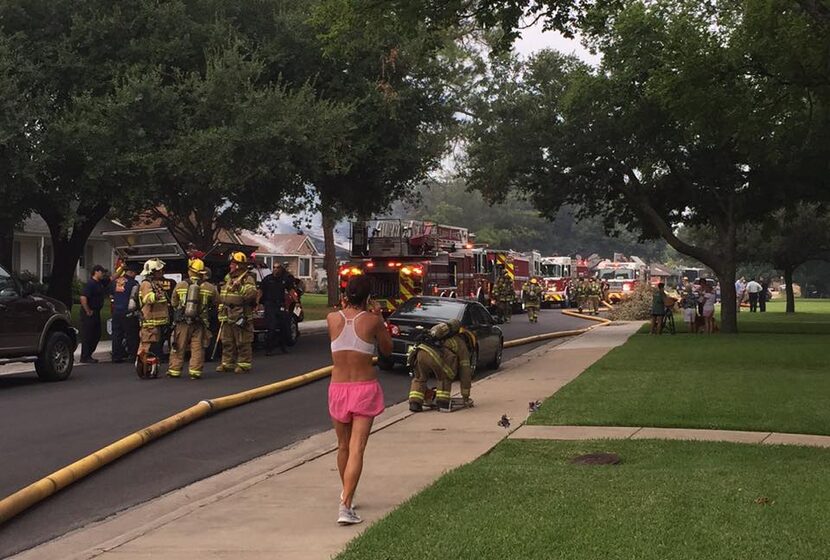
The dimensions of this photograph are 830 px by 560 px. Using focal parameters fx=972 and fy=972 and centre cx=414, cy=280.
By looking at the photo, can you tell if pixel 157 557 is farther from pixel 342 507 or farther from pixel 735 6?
pixel 735 6

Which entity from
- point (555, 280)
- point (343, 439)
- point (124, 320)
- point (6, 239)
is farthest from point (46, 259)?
point (343, 439)

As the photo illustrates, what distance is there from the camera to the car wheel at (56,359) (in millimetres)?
14547

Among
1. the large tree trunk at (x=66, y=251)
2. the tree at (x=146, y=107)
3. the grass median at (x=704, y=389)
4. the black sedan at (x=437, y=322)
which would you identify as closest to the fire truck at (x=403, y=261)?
the tree at (x=146, y=107)

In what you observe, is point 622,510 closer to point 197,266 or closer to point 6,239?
point 197,266

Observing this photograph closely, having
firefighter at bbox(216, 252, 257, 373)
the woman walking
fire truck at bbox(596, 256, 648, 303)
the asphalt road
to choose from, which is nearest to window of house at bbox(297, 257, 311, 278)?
fire truck at bbox(596, 256, 648, 303)

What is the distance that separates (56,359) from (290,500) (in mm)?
8774

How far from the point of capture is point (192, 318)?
1471 cm

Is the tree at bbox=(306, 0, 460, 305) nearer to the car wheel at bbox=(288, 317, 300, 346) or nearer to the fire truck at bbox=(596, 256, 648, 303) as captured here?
the car wheel at bbox=(288, 317, 300, 346)

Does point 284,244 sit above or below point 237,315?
above

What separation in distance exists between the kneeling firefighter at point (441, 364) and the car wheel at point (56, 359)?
19.1ft

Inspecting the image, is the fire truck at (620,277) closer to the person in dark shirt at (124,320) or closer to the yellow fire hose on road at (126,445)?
the person in dark shirt at (124,320)

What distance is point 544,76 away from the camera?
28.7 m

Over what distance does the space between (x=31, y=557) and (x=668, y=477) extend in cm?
460

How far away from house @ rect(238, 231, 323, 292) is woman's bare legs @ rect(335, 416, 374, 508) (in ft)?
211
